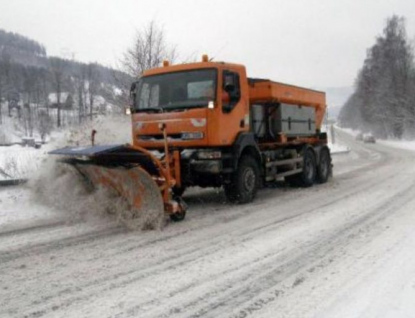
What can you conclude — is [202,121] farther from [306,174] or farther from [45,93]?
[45,93]

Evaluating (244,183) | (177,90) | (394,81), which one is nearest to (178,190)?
(244,183)

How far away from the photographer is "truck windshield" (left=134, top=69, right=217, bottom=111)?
9.15m

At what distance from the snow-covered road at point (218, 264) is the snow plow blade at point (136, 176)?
38 centimetres

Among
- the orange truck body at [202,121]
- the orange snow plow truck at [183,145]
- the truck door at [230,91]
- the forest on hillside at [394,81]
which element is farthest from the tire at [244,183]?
the forest on hillside at [394,81]

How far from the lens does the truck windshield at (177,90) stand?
30.0ft

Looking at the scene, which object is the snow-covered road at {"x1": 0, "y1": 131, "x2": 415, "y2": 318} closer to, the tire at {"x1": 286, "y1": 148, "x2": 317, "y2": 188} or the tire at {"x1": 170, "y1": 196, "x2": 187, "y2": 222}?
the tire at {"x1": 170, "y1": 196, "x2": 187, "y2": 222}

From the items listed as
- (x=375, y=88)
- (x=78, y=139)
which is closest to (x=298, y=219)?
(x=78, y=139)

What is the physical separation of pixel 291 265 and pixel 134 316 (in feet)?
6.99

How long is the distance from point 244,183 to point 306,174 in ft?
13.1

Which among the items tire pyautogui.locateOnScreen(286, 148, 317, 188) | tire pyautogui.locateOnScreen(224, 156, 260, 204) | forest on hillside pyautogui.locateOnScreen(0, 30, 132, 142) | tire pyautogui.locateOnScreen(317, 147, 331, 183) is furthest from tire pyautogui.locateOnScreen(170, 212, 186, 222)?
forest on hillside pyautogui.locateOnScreen(0, 30, 132, 142)

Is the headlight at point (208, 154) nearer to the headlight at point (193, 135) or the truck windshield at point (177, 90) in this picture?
the headlight at point (193, 135)

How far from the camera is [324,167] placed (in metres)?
14.9

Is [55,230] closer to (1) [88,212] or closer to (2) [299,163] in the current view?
(1) [88,212]

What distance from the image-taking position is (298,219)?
838 centimetres
